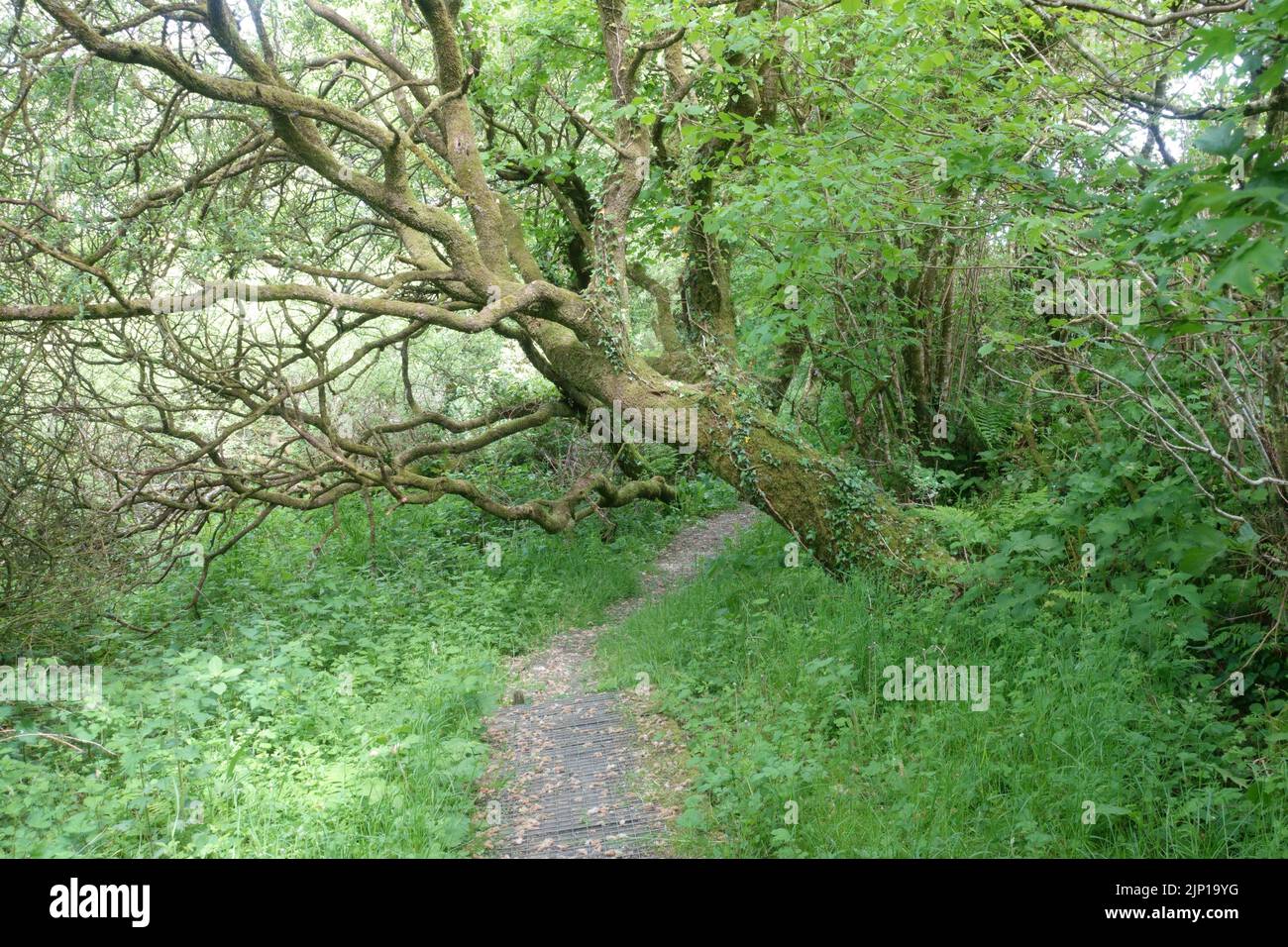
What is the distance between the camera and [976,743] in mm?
4500

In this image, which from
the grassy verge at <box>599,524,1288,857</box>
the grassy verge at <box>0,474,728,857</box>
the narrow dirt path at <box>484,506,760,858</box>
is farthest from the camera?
the narrow dirt path at <box>484,506,760,858</box>

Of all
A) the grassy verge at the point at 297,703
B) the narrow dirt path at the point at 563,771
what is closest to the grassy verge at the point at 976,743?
the narrow dirt path at the point at 563,771

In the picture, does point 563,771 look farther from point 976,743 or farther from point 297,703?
point 976,743

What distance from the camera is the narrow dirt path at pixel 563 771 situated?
4438 mm

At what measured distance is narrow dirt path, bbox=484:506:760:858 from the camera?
14.6 ft

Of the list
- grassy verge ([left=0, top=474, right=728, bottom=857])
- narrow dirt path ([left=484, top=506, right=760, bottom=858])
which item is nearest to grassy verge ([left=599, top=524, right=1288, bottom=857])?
narrow dirt path ([left=484, top=506, right=760, bottom=858])

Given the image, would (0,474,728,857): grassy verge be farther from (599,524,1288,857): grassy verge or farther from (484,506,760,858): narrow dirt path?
(599,524,1288,857): grassy verge

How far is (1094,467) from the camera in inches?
224

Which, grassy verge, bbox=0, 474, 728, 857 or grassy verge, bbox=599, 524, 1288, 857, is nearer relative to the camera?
grassy verge, bbox=599, 524, 1288, 857

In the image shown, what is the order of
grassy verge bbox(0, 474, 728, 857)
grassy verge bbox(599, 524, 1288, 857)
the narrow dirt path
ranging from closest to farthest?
grassy verge bbox(599, 524, 1288, 857) → grassy verge bbox(0, 474, 728, 857) → the narrow dirt path

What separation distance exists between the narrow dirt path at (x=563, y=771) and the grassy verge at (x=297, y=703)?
223mm

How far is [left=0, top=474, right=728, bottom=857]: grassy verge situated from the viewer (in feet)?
13.6

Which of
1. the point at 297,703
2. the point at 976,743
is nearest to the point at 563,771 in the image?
the point at 297,703

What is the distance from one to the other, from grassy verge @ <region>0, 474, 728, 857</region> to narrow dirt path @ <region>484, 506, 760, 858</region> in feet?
0.73
